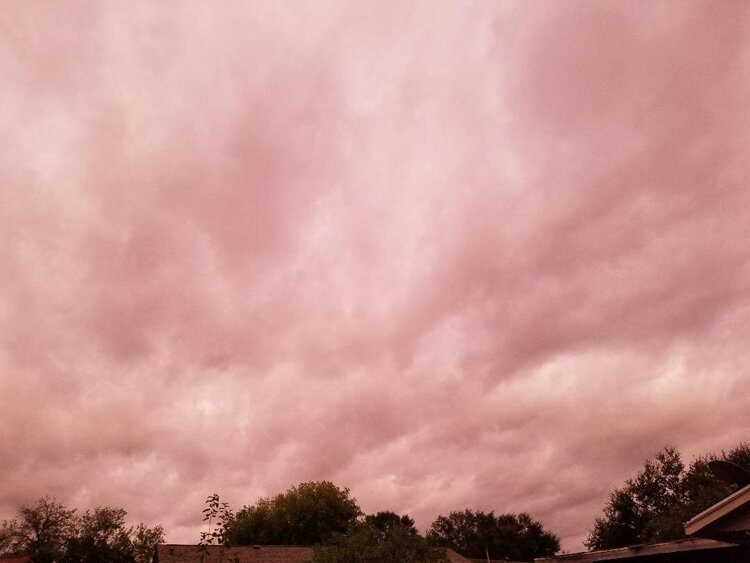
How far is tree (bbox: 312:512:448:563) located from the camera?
65.6 ft

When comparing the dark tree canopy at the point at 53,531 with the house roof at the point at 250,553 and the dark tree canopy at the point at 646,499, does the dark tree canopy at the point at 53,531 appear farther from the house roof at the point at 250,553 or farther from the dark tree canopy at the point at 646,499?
the dark tree canopy at the point at 646,499

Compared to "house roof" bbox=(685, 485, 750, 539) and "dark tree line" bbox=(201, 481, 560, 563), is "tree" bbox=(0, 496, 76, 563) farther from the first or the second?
"house roof" bbox=(685, 485, 750, 539)

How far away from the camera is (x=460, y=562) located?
44.9 meters

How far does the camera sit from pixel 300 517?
64.1 metres

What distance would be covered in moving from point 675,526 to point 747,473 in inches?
1766

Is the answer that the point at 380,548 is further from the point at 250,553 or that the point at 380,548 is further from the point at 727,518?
the point at 250,553

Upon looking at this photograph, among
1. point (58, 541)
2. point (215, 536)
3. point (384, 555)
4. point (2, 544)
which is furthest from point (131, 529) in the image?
point (215, 536)

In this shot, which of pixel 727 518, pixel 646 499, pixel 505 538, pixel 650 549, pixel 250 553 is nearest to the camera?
pixel 727 518

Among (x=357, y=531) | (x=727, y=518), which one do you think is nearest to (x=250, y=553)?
(x=357, y=531)

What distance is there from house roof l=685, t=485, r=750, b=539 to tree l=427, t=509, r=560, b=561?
274 feet

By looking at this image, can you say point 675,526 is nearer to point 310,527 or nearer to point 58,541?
point 310,527

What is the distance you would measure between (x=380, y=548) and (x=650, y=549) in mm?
11091

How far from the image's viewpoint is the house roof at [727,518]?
9.19m

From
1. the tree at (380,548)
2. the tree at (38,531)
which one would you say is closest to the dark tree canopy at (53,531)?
the tree at (38,531)
